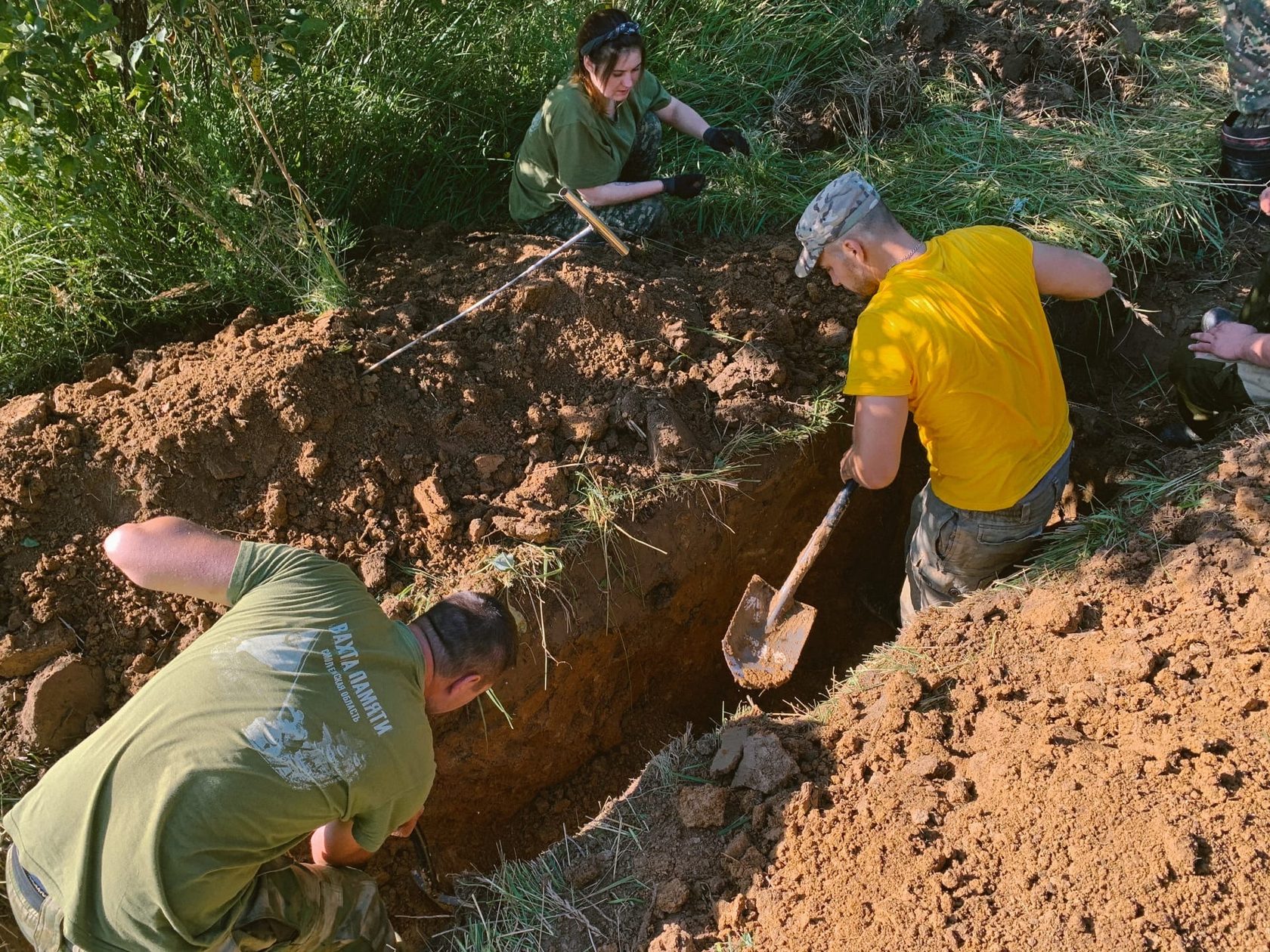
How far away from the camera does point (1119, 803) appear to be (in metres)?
2.20

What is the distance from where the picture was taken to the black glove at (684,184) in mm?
3848

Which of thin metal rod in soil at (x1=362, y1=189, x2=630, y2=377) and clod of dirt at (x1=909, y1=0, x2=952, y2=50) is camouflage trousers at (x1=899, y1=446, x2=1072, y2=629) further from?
clod of dirt at (x1=909, y1=0, x2=952, y2=50)

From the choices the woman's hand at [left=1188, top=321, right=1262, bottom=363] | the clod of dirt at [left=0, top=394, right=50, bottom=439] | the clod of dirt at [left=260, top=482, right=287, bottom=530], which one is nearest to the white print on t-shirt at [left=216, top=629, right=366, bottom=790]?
the clod of dirt at [left=260, top=482, right=287, bottom=530]

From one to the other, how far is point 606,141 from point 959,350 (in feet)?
6.30

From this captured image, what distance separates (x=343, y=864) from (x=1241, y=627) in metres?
2.50

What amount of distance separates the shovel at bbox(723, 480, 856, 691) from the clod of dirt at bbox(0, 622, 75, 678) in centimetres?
218

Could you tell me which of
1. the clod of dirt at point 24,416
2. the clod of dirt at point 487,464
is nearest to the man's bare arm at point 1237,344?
the clod of dirt at point 487,464

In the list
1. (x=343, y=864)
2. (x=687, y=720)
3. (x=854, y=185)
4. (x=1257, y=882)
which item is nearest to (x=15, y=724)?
(x=343, y=864)

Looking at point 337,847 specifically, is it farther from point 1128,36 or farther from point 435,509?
point 1128,36

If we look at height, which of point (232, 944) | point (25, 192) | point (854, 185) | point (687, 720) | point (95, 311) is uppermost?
point (25, 192)

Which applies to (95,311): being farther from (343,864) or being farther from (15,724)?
(343,864)

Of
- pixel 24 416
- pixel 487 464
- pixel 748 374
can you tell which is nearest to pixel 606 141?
pixel 748 374

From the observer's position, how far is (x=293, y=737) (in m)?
2.00

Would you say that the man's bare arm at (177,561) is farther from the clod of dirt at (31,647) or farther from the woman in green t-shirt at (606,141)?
the woman in green t-shirt at (606,141)
